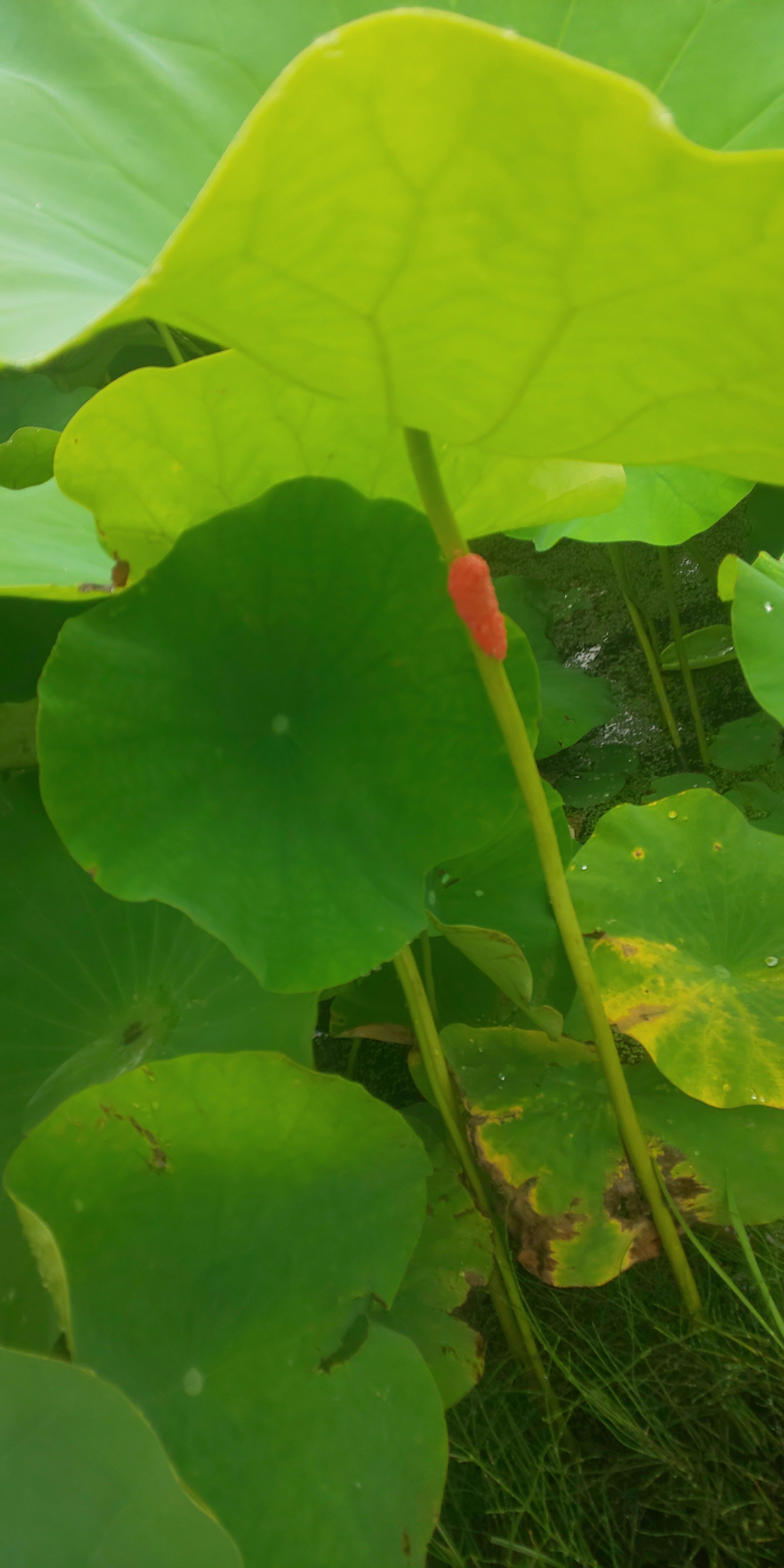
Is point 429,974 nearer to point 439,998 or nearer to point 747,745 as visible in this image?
point 439,998

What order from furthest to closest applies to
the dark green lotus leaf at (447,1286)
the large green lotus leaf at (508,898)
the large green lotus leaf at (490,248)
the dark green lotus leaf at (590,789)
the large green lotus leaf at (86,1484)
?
1. the dark green lotus leaf at (590,789)
2. the large green lotus leaf at (508,898)
3. the dark green lotus leaf at (447,1286)
4. the large green lotus leaf at (86,1484)
5. the large green lotus leaf at (490,248)

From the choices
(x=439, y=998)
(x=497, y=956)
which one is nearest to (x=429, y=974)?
(x=439, y=998)

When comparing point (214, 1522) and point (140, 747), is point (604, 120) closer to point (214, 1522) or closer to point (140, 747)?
point (140, 747)

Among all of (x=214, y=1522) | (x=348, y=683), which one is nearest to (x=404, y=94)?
(x=348, y=683)

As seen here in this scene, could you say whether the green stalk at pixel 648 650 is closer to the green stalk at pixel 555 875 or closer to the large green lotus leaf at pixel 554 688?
the large green lotus leaf at pixel 554 688

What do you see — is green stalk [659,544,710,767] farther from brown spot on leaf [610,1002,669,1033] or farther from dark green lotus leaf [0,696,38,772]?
dark green lotus leaf [0,696,38,772]

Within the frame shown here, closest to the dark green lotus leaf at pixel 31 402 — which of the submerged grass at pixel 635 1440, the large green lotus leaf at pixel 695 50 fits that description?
the large green lotus leaf at pixel 695 50
